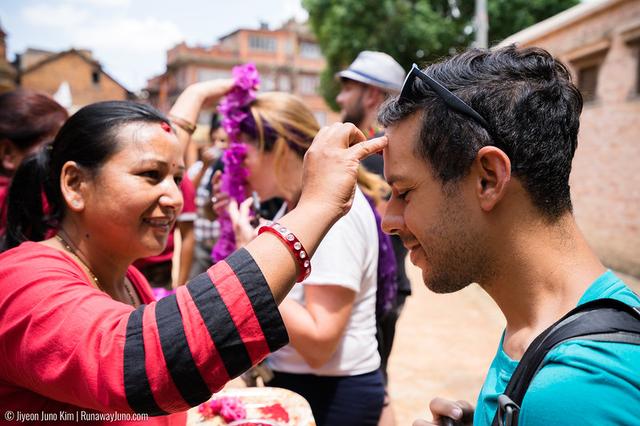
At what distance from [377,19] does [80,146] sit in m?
19.5

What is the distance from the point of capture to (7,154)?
117 inches

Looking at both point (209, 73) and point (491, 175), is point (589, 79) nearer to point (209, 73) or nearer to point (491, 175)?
point (491, 175)

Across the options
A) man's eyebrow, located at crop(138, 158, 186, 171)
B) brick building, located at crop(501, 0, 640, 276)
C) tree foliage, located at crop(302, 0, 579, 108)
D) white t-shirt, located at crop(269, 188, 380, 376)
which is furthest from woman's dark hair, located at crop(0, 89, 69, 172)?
tree foliage, located at crop(302, 0, 579, 108)

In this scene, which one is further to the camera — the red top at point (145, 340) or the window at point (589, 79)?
the window at point (589, 79)

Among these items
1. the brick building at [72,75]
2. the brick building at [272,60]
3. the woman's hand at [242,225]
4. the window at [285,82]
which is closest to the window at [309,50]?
the brick building at [272,60]

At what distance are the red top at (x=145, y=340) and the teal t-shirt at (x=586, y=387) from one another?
529 millimetres

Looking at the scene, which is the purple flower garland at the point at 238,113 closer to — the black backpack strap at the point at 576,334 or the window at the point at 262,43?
the black backpack strap at the point at 576,334

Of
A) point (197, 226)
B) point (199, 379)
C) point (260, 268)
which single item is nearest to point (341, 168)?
point (260, 268)

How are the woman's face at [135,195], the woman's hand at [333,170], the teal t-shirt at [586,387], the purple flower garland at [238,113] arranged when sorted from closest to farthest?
the teal t-shirt at [586,387] < the woman's hand at [333,170] < the woman's face at [135,195] < the purple flower garland at [238,113]

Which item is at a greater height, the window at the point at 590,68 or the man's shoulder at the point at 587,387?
Answer: the window at the point at 590,68

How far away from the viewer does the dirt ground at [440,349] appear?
502 cm

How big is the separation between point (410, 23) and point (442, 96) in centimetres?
1936

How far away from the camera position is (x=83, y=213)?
5.57ft

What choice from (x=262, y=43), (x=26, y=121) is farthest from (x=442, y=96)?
(x=262, y=43)
